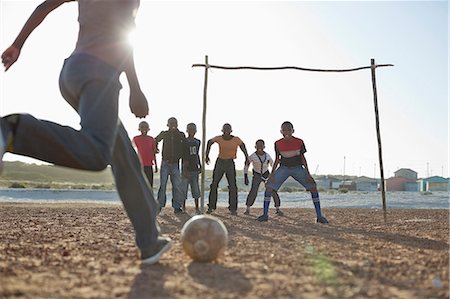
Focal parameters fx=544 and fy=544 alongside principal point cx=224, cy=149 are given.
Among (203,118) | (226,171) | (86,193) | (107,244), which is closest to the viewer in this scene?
(107,244)

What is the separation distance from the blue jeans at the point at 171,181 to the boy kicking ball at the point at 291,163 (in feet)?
10.2

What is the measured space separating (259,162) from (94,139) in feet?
36.3

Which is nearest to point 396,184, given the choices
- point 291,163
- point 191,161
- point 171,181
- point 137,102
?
point 191,161

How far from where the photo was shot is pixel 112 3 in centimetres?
416

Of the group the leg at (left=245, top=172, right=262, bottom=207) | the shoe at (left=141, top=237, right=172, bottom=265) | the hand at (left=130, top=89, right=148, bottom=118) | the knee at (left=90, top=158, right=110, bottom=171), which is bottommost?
the shoe at (left=141, top=237, right=172, bottom=265)

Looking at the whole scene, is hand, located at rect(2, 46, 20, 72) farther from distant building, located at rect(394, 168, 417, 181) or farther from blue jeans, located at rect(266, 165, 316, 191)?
distant building, located at rect(394, 168, 417, 181)

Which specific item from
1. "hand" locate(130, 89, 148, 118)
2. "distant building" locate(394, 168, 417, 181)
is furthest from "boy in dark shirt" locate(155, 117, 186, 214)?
"distant building" locate(394, 168, 417, 181)

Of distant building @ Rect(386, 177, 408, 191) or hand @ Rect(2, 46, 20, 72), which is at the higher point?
hand @ Rect(2, 46, 20, 72)

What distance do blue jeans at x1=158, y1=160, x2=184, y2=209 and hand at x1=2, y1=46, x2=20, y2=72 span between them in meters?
8.99

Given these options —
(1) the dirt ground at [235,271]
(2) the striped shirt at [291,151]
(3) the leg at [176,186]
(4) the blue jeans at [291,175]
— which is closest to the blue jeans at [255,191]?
(3) the leg at [176,186]

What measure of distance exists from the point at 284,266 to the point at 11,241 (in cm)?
355

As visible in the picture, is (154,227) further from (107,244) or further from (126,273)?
(107,244)

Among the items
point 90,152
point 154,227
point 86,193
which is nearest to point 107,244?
point 154,227

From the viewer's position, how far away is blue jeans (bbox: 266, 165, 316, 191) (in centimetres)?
1068
